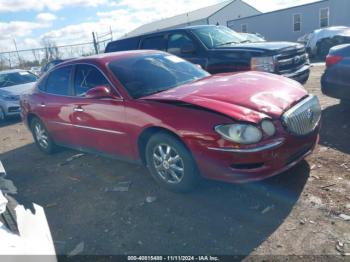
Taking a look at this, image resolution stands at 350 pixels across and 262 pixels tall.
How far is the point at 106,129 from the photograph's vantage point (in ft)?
15.1

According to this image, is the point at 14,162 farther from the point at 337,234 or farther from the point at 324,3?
the point at 324,3

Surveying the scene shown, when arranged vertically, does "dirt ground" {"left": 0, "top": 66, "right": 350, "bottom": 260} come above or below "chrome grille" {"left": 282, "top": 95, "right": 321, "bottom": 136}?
below

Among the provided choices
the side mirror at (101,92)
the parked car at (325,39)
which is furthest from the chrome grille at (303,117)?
the parked car at (325,39)

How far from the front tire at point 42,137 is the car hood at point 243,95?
2.88 meters

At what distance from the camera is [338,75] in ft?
18.7

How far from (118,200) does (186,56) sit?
461 cm

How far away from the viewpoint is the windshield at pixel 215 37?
778 centimetres

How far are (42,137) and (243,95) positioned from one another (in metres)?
4.15

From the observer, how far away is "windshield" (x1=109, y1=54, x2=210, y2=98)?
14.4 ft

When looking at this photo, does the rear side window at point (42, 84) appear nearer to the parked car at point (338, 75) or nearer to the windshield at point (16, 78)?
the parked car at point (338, 75)

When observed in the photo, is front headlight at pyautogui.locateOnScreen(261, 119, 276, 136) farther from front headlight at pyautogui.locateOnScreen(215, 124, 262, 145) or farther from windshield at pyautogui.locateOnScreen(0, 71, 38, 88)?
windshield at pyautogui.locateOnScreen(0, 71, 38, 88)

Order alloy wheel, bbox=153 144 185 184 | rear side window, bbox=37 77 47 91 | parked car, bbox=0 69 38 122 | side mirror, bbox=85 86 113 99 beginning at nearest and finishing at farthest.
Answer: alloy wheel, bbox=153 144 185 184
side mirror, bbox=85 86 113 99
rear side window, bbox=37 77 47 91
parked car, bbox=0 69 38 122

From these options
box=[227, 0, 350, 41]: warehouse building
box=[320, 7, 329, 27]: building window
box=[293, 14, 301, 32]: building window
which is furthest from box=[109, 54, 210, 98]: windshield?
box=[293, 14, 301, 32]: building window

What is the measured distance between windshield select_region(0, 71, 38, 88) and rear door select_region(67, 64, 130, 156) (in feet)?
24.1
